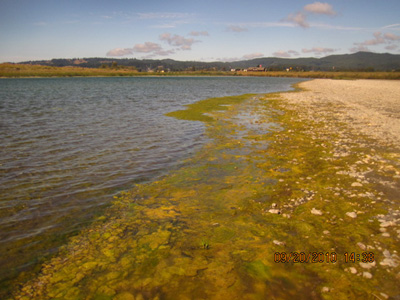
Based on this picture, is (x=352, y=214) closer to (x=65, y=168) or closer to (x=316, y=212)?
(x=316, y=212)

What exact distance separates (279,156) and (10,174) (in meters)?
12.3

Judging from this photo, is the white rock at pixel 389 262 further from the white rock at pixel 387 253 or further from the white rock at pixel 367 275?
the white rock at pixel 367 275

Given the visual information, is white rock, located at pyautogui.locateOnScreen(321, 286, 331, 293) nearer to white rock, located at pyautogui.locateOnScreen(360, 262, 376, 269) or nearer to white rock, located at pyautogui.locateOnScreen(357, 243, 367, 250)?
white rock, located at pyautogui.locateOnScreen(360, 262, 376, 269)

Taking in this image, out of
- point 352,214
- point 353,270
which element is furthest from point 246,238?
point 352,214

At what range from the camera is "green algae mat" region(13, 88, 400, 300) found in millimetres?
4789

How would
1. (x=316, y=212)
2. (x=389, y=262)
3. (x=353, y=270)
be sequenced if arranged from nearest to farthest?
1. (x=353, y=270)
2. (x=389, y=262)
3. (x=316, y=212)

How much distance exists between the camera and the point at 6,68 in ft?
584

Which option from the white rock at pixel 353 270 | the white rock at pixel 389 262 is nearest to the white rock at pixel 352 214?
the white rock at pixel 389 262

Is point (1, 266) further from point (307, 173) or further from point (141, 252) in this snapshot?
point (307, 173)
